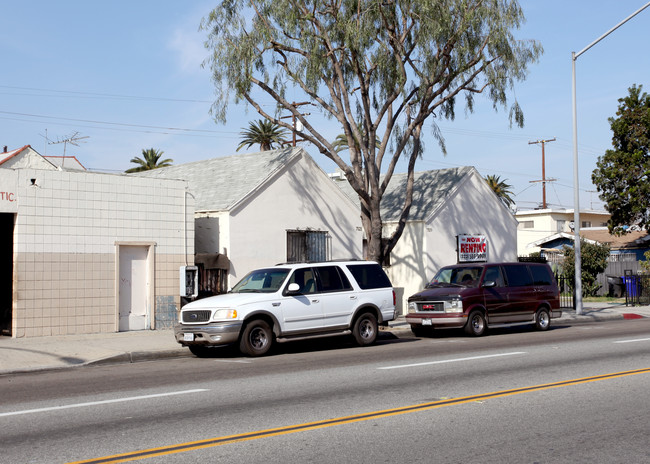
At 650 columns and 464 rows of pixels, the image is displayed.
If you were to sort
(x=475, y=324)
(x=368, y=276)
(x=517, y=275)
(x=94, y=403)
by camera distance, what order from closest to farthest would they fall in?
(x=94, y=403), (x=368, y=276), (x=475, y=324), (x=517, y=275)

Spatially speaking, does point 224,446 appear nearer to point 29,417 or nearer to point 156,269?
point 29,417

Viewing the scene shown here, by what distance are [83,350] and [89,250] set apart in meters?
3.94

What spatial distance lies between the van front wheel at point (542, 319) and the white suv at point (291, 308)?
556 centimetres

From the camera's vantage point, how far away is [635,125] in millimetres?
36438

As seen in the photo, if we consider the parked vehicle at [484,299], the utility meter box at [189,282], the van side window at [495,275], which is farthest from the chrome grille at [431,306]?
the utility meter box at [189,282]

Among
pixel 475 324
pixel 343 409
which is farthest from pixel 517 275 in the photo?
pixel 343 409

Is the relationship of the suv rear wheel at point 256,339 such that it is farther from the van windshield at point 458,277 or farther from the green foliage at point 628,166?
the green foliage at point 628,166

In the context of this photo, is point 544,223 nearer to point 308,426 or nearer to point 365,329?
point 365,329

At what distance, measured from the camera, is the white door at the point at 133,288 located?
1897cm

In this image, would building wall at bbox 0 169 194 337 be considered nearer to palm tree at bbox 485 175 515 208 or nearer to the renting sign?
the renting sign

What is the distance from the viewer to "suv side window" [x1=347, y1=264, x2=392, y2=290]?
16.5 m

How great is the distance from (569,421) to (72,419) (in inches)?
217

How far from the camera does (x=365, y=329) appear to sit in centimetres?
1642

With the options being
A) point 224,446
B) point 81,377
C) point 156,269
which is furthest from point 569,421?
point 156,269
